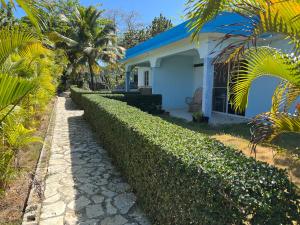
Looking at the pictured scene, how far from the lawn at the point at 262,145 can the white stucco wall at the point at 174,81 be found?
5.43m

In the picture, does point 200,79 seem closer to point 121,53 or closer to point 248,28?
point 248,28

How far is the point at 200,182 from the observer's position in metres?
2.25

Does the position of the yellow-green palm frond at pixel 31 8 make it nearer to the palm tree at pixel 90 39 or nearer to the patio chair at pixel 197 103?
the patio chair at pixel 197 103

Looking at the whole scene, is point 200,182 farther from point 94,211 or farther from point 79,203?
point 79,203

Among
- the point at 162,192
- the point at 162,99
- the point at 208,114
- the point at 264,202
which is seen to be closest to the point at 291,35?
the point at 264,202

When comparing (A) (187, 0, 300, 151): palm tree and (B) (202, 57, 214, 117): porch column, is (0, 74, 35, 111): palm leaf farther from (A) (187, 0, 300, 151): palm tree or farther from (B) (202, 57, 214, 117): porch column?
(B) (202, 57, 214, 117): porch column

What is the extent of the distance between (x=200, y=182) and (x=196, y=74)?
555 inches

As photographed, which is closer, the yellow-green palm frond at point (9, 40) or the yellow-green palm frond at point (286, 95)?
the yellow-green palm frond at point (286, 95)

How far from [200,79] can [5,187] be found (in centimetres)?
1272

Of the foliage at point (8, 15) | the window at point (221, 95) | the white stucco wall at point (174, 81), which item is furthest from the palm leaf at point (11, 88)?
the white stucco wall at point (174, 81)

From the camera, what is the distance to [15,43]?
11.0 ft

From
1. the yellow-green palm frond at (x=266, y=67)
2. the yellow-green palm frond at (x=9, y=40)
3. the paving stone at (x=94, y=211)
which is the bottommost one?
the paving stone at (x=94, y=211)

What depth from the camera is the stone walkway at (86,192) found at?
3650 mm

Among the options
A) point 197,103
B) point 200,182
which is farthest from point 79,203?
point 197,103
